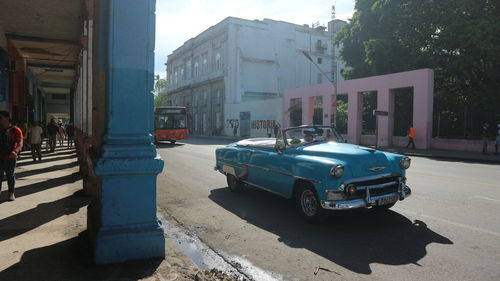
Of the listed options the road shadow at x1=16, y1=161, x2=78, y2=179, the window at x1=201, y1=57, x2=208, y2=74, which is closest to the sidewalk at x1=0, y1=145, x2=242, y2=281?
the road shadow at x1=16, y1=161, x2=78, y2=179

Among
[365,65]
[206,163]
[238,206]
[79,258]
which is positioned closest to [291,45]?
[365,65]

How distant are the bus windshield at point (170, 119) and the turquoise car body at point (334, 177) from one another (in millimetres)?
21633

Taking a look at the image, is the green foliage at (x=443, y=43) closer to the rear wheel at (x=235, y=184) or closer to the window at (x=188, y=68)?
Result: the rear wheel at (x=235, y=184)

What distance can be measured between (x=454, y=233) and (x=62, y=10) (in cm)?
1118

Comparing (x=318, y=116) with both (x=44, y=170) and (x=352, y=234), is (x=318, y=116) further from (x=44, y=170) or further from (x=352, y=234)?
(x=352, y=234)

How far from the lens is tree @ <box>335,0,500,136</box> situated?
20.8 metres

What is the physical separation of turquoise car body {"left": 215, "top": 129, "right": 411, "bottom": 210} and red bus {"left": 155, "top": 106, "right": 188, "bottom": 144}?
21451mm

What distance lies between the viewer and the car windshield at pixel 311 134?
6749mm

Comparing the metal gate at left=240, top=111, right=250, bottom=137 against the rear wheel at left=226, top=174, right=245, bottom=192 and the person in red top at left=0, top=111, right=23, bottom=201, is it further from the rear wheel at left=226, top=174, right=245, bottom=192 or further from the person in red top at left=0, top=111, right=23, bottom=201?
the person in red top at left=0, top=111, right=23, bottom=201

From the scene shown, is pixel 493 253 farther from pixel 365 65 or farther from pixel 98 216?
pixel 365 65

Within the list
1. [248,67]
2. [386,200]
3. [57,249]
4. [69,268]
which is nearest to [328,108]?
[248,67]

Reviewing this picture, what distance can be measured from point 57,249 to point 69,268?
699 millimetres

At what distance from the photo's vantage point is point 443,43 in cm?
2278

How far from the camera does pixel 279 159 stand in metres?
6.36
